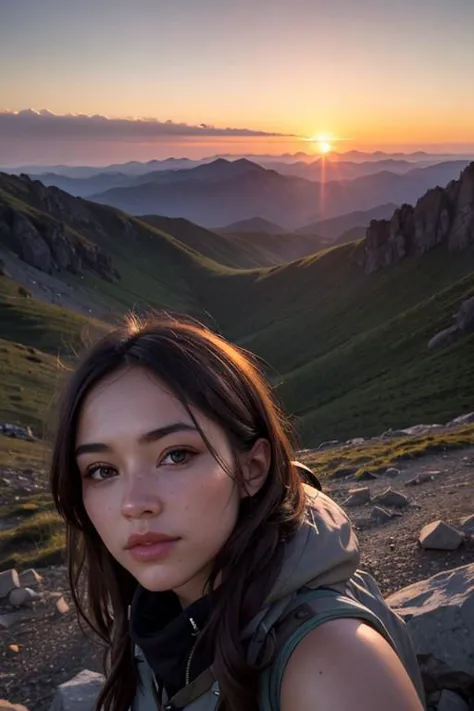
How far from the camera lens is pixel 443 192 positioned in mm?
85438

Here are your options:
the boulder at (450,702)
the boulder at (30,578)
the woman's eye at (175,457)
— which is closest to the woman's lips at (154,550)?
the woman's eye at (175,457)

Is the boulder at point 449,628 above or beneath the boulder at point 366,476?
above

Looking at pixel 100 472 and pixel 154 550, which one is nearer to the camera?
pixel 154 550

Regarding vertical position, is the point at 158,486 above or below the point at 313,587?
above

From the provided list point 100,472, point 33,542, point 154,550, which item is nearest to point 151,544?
point 154,550

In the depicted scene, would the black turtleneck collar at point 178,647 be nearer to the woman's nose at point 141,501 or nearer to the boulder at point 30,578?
the woman's nose at point 141,501

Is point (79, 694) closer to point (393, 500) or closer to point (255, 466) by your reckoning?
point (255, 466)

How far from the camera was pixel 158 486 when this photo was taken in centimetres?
307

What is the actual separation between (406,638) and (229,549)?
3.87ft

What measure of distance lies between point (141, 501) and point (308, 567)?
83 centimetres

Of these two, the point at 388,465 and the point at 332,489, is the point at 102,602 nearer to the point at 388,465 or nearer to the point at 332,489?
the point at 332,489

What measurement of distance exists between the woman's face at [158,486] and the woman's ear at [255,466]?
10 centimetres

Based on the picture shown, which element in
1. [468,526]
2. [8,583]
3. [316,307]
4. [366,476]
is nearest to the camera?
[468,526]

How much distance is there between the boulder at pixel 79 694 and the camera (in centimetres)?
694
